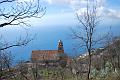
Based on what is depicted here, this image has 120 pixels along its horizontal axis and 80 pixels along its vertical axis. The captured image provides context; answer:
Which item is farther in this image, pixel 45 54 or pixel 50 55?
pixel 45 54

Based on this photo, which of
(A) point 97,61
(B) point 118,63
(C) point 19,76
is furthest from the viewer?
(A) point 97,61

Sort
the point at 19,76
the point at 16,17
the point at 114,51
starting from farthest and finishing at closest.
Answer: the point at 114,51 → the point at 19,76 → the point at 16,17

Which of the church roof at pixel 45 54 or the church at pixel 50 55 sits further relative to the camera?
the church roof at pixel 45 54

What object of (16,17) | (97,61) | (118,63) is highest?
(16,17)

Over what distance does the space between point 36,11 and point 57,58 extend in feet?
212

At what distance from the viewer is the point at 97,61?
4547cm

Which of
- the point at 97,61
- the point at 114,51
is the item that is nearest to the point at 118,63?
the point at 114,51

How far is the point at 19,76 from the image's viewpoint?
87.8 feet

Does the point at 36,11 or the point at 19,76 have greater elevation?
the point at 36,11

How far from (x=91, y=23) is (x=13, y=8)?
11.6 metres

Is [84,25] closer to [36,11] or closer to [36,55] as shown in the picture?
[36,11]

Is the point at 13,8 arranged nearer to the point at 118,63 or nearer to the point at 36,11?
the point at 36,11

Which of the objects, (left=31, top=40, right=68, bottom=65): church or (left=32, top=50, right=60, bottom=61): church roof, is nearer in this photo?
(left=31, top=40, right=68, bottom=65): church

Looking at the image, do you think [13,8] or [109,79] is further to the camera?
[109,79]
